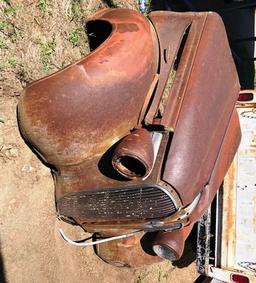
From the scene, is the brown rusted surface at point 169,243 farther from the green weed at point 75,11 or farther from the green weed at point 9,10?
the green weed at point 9,10

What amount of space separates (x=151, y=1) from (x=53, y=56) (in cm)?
216

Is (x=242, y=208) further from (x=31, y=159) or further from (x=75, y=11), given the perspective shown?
(x=75, y=11)

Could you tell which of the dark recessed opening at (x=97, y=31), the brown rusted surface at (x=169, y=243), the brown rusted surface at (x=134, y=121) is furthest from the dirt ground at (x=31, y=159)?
the brown rusted surface at (x=169, y=243)

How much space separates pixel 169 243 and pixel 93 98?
59.3 inches

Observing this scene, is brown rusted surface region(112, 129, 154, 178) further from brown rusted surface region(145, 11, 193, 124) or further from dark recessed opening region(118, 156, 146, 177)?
brown rusted surface region(145, 11, 193, 124)

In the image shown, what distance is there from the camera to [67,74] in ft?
10.6

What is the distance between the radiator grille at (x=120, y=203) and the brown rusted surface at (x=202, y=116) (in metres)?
0.15

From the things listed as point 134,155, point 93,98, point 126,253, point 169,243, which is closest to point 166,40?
point 93,98

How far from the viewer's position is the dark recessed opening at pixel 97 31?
13.1 feet

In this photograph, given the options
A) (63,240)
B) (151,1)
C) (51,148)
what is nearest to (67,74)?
(51,148)

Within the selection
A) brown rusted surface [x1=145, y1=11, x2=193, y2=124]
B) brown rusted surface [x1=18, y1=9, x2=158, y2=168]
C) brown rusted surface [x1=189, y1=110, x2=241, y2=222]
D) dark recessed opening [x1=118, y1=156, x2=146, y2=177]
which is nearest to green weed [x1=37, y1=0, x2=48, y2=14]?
brown rusted surface [x1=18, y1=9, x2=158, y2=168]

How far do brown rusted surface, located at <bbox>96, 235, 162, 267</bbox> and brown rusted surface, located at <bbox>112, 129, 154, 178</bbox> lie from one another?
4.16 ft

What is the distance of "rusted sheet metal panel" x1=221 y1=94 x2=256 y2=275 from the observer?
4.82m

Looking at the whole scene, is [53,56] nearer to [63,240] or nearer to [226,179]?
[63,240]
